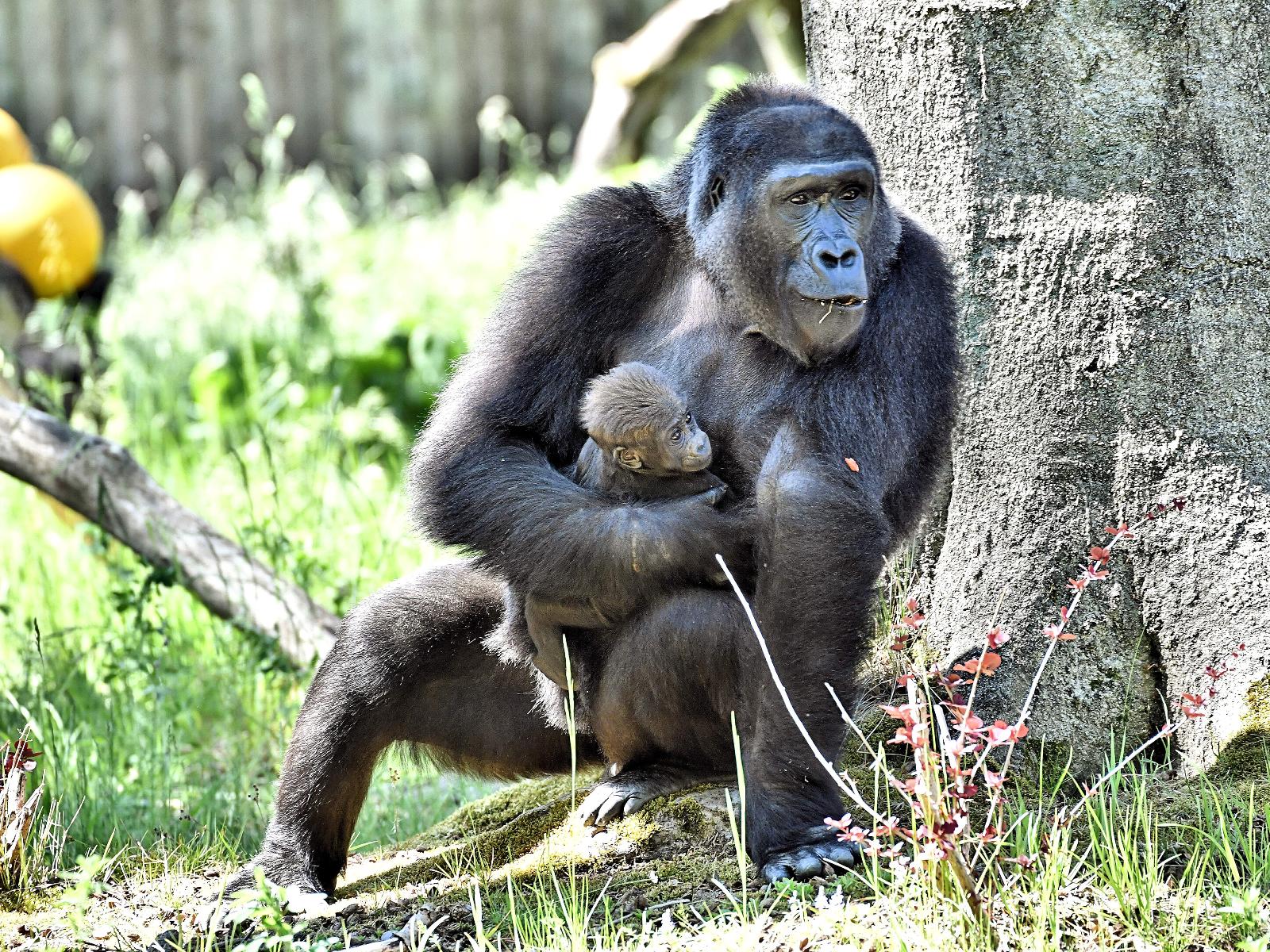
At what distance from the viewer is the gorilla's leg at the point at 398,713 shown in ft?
10.5

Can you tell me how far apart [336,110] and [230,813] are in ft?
28.1

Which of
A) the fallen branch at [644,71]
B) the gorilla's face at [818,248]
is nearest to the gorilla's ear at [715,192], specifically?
the gorilla's face at [818,248]

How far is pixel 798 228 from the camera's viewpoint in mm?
2979

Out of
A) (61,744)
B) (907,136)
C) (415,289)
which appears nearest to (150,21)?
(415,289)

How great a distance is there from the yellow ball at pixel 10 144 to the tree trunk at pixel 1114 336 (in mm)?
4631

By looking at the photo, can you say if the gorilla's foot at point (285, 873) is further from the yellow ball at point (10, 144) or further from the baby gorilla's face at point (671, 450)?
the yellow ball at point (10, 144)

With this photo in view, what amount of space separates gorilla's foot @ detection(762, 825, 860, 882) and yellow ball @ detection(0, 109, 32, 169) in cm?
521

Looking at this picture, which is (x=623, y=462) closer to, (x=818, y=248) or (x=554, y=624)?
(x=554, y=624)

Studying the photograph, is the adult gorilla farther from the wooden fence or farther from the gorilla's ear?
the wooden fence

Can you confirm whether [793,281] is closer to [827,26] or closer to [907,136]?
[907,136]

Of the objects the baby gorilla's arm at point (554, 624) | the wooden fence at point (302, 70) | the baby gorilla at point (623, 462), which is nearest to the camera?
the baby gorilla at point (623, 462)

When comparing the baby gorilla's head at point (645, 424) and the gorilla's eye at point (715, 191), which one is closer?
the baby gorilla's head at point (645, 424)

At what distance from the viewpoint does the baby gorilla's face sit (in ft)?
9.60

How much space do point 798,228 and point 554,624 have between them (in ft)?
3.07
